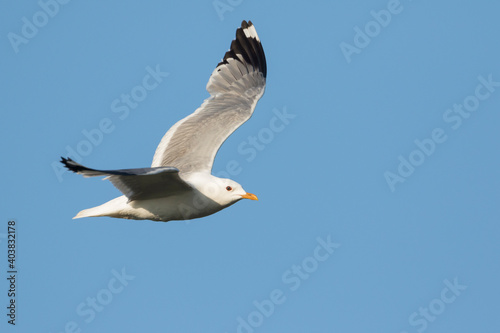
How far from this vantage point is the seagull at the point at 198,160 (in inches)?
443

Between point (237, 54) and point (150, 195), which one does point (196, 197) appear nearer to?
point (150, 195)

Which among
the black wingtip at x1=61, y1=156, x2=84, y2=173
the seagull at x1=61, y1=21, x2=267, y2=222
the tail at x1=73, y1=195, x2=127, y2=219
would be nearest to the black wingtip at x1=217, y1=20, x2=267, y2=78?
the seagull at x1=61, y1=21, x2=267, y2=222

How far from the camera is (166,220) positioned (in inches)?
469

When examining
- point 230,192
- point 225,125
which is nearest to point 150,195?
point 230,192

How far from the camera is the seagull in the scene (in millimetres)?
11250

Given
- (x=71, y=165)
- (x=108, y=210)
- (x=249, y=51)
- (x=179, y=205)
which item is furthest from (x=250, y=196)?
(x=249, y=51)

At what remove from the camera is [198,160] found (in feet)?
42.3

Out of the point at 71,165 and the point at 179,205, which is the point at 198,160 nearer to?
the point at 179,205

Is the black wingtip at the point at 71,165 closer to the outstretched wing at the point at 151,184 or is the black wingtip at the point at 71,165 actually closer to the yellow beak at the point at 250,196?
the outstretched wing at the point at 151,184

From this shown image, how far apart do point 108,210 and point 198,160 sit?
1.82 metres

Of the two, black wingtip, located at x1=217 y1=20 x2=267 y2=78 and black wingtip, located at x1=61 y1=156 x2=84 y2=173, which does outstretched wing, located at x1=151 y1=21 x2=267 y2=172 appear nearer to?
black wingtip, located at x1=217 y1=20 x2=267 y2=78

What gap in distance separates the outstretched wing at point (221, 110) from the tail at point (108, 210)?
1.26 meters

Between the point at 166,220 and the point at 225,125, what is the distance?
2445mm

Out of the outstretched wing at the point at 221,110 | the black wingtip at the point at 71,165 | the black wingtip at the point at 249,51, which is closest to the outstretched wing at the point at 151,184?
the black wingtip at the point at 71,165
